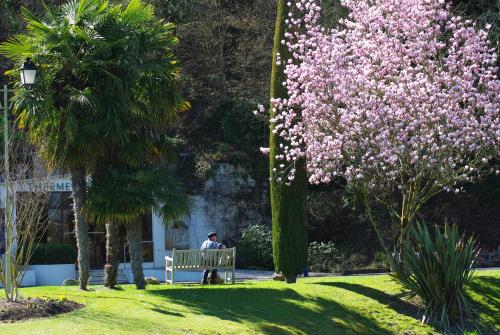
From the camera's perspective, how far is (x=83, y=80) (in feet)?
55.4

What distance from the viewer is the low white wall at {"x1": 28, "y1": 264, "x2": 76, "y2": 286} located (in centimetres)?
2672

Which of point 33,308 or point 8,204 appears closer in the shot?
point 33,308

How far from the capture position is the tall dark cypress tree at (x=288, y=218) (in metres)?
18.2

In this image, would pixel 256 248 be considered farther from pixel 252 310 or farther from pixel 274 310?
pixel 252 310

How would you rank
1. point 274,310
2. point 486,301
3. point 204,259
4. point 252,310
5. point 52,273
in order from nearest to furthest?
point 252,310 < point 274,310 < point 486,301 < point 204,259 < point 52,273

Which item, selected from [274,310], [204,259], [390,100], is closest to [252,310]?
[274,310]

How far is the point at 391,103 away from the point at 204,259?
568 cm

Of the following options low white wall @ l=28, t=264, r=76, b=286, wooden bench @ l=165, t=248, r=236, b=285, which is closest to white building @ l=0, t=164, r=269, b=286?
low white wall @ l=28, t=264, r=76, b=286

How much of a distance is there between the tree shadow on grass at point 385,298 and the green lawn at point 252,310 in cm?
2

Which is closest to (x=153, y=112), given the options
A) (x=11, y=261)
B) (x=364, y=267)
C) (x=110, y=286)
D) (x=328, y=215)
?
(x=110, y=286)

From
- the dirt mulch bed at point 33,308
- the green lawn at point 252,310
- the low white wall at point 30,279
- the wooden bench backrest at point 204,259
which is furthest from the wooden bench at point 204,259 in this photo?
the low white wall at point 30,279

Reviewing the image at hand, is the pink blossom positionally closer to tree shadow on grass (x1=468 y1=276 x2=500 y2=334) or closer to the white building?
tree shadow on grass (x1=468 y1=276 x2=500 y2=334)

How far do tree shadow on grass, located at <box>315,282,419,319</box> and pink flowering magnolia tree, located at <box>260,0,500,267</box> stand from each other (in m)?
1.02

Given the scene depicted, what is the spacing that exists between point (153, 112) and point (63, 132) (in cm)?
210
